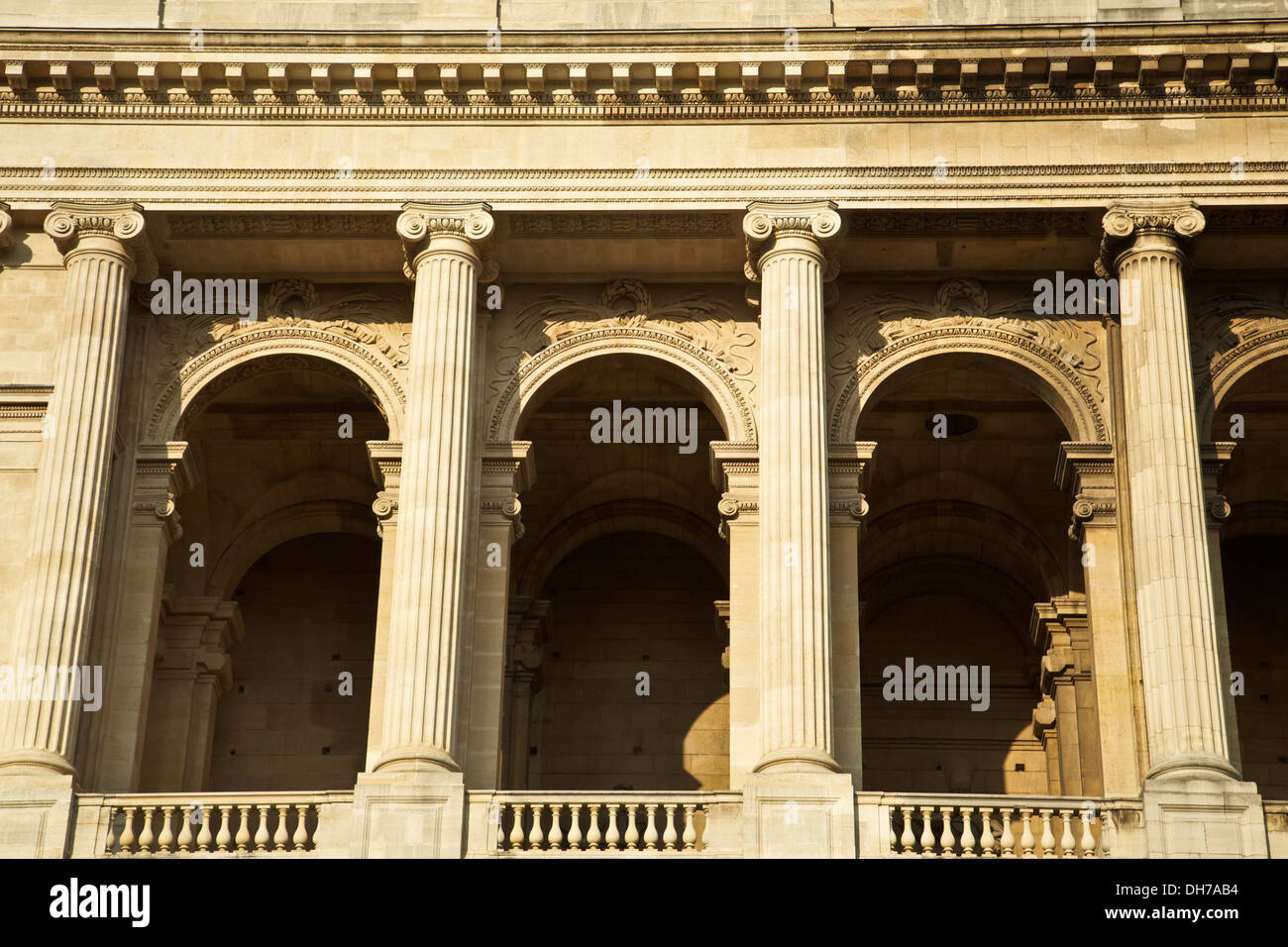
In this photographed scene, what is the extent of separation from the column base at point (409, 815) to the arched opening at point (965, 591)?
12094 millimetres

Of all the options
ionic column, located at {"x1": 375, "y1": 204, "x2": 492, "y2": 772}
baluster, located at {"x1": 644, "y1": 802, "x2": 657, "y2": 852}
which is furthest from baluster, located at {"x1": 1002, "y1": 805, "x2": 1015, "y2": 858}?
ionic column, located at {"x1": 375, "y1": 204, "x2": 492, "y2": 772}

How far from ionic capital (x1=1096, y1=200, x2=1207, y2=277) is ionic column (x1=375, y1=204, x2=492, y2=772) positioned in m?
9.13

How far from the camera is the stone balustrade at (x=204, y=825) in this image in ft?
108

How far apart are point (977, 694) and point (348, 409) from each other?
12118 millimetres

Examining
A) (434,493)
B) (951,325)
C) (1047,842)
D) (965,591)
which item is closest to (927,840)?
(1047,842)

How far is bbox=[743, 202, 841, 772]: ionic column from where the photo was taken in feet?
109

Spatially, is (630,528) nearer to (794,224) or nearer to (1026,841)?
(794,224)

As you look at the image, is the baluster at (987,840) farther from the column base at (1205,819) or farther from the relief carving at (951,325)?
the relief carving at (951,325)

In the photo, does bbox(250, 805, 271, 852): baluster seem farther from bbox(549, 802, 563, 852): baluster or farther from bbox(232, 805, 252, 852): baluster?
bbox(549, 802, 563, 852): baluster

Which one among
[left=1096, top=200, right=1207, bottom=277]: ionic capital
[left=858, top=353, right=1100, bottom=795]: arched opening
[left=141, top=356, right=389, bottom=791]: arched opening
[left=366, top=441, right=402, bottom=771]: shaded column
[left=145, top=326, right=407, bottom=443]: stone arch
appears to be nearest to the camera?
[left=366, top=441, right=402, bottom=771]: shaded column

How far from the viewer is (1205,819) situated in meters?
32.3
